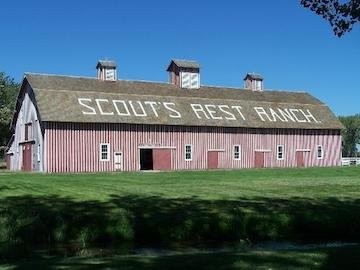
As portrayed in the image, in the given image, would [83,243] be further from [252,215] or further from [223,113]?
[223,113]

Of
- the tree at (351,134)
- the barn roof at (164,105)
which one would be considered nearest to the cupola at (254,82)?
the barn roof at (164,105)

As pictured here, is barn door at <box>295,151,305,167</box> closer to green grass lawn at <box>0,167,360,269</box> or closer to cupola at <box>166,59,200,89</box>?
cupola at <box>166,59,200,89</box>

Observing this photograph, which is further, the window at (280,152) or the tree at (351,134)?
the tree at (351,134)

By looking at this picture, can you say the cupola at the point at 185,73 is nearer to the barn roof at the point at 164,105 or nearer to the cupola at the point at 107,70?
the barn roof at the point at 164,105

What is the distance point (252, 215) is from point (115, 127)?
3432 cm

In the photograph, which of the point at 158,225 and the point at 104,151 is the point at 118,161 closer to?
the point at 104,151

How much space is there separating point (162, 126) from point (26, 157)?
1236cm

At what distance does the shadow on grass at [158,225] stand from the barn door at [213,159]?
35.9m

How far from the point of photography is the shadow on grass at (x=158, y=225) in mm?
14539

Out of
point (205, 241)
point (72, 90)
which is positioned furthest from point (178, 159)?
point (205, 241)

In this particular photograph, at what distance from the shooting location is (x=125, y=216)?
1599cm

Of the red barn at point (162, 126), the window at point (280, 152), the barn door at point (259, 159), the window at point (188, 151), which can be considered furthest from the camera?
the window at point (280, 152)

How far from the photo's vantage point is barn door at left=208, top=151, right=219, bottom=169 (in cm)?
5434

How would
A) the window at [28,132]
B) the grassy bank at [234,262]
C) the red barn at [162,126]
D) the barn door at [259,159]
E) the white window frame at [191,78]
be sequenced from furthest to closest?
1. the white window frame at [191,78]
2. the barn door at [259,159]
3. the window at [28,132]
4. the red barn at [162,126]
5. the grassy bank at [234,262]
